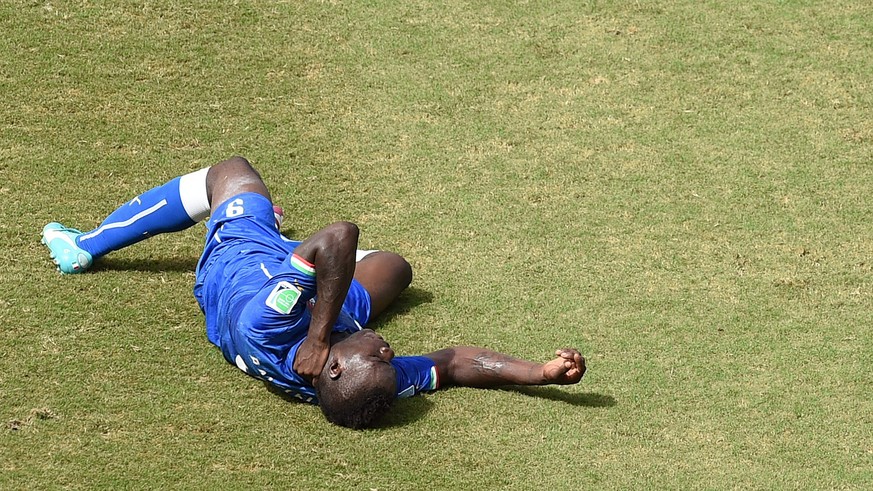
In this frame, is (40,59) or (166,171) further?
(40,59)

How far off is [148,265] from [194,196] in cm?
54

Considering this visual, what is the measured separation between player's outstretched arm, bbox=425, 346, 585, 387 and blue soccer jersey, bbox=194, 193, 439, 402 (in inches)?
4.2

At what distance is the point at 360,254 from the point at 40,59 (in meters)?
2.94

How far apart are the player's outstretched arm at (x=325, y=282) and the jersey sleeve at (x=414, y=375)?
0.38 meters

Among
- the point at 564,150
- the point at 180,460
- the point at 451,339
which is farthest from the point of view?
the point at 564,150

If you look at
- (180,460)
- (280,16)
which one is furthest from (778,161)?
(180,460)

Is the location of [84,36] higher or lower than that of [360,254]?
higher

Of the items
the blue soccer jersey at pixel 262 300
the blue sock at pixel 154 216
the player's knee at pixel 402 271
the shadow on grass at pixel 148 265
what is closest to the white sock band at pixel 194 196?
the blue sock at pixel 154 216

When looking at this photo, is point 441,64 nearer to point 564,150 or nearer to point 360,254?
point 564,150

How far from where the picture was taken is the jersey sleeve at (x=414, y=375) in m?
5.32

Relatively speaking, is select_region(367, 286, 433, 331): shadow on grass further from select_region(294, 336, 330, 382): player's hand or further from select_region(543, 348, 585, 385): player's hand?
select_region(543, 348, 585, 385): player's hand

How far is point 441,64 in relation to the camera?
26.4ft

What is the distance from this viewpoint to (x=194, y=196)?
5.93 meters

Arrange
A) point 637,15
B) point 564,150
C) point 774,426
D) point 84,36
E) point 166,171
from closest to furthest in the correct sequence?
point 774,426
point 166,171
point 564,150
point 84,36
point 637,15
